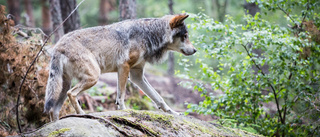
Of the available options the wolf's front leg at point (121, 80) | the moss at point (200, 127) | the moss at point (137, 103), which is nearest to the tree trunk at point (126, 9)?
the moss at point (137, 103)

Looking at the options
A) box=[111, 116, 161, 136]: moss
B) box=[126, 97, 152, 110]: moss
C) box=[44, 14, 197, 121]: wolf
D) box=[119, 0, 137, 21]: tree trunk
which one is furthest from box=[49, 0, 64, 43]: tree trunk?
box=[111, 116, 161, 136]: moss

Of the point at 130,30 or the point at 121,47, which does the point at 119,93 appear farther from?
the point at 130,30

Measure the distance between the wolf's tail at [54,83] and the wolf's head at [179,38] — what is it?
2427 mm

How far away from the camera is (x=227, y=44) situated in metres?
6.33

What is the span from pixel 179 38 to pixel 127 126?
2.96 meters

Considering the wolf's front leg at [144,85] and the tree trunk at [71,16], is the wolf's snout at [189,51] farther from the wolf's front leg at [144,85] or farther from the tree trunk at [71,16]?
the tree trunk at [71,16]

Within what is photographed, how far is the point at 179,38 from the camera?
5.91 meters

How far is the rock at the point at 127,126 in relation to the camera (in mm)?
3012

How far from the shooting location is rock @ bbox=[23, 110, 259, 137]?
3012 mm

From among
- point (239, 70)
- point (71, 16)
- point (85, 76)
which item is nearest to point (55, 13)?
point (71, 16)

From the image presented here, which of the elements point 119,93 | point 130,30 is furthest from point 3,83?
point 130,30

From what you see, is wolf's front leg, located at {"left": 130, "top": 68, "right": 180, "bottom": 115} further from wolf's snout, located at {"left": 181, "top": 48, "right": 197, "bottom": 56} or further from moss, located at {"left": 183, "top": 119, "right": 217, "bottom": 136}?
moss, located at {"left": 183, "top": 119, "right": 217, "bottom": 136}

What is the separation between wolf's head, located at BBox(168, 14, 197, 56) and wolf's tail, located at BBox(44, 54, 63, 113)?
2.43 meters

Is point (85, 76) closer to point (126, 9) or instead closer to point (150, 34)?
point (150, 34)
